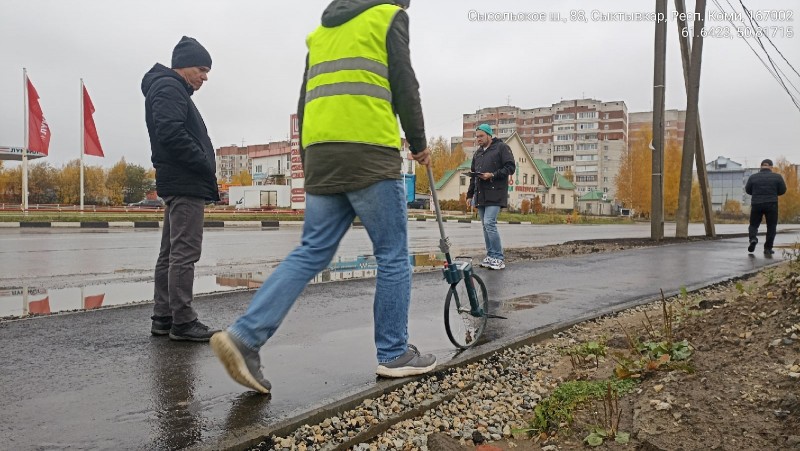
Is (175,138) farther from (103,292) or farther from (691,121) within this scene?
(691,121)

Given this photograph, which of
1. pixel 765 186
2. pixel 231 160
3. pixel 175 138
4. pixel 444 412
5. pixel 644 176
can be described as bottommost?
pixel 444 412

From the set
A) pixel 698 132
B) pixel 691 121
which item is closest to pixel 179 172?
pixel 691 121

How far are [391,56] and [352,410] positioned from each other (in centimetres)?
171

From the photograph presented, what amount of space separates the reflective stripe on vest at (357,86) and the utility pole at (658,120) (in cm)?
1285

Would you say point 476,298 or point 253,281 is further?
point 253,281

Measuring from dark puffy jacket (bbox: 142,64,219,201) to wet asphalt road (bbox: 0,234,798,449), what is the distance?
104 centimetres

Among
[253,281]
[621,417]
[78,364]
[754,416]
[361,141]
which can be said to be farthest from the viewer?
[253,281]

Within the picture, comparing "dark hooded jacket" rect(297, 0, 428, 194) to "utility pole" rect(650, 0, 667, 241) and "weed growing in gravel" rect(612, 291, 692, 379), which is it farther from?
"utility pole" rect(650, 0, 667, 241)

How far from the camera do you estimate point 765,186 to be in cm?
1169

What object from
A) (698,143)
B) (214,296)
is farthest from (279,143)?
(214,296)

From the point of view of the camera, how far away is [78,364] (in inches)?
129

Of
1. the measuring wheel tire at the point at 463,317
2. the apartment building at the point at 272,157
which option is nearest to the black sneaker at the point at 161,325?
the measuring wheel tire at the point at 463,317

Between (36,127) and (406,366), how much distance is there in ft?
103

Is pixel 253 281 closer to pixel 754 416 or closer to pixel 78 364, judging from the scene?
pixel 78 364
